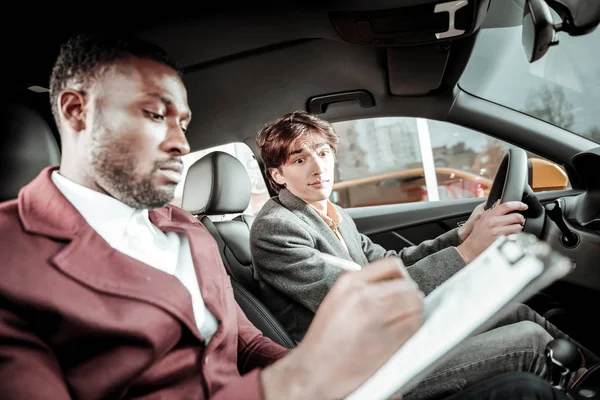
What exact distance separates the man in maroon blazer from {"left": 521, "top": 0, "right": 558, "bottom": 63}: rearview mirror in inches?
41.4

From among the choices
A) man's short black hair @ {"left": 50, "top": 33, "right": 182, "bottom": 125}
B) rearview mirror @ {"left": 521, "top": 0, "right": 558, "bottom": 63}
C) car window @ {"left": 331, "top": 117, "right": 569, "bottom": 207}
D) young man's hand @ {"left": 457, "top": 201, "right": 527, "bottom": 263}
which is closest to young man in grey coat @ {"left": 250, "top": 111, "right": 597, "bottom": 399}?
young man's hand @ {"left": 457, "top": 201, "right": 527, "bottom": 263}

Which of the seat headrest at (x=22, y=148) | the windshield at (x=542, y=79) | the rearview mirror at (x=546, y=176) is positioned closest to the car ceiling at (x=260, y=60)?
the windshield at (x=542, y=79)

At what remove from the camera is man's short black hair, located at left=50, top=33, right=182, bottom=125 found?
80cm

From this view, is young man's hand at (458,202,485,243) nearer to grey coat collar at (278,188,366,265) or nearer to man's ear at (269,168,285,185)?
grey coat collar at (278,188,366,265)

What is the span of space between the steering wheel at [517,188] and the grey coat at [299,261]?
25cm

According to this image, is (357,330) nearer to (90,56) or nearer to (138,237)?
(138,237)

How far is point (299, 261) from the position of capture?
1378 mm

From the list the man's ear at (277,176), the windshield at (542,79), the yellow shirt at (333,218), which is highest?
the windshield at (542,79)

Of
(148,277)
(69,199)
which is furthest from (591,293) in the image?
(69,199)

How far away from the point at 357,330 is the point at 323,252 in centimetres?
105

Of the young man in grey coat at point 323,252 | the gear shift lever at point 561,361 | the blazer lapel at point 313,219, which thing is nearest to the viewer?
the gear shift lever at point 561,361

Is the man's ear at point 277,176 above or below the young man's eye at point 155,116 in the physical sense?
below

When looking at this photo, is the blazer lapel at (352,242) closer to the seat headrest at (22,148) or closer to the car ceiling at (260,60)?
the car ceiling at (260,60)

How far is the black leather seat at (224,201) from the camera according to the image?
1840mm
